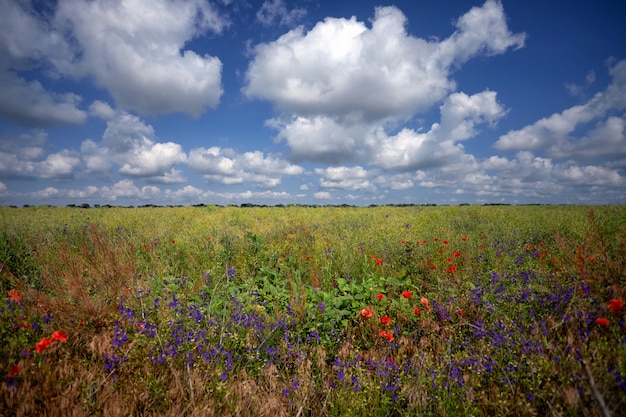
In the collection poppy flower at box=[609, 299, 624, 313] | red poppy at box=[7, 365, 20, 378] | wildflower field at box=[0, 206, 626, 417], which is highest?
poppy flower at box=[609, 299, 624, 313]

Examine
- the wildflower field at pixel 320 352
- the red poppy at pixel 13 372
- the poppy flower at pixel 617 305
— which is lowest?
the wildflower field at pixel 320 352

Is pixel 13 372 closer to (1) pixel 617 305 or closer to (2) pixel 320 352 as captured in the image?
(2) pixel 320 352

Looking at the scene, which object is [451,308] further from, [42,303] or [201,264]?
[201,264]

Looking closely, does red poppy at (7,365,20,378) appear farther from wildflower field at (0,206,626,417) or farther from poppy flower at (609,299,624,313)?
poppy flower at (609,299,624,313)

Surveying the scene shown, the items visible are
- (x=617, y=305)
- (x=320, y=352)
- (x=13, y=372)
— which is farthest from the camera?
(x=320, y=352)

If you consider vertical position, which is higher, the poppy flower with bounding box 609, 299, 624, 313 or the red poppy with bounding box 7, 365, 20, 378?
the poppy flower with bounding box 609, 299, 624, 313

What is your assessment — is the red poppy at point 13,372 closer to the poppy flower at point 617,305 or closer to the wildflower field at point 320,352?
the wildflower field at point 320,352

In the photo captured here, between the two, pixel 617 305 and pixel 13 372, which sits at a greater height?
pixel 617 305

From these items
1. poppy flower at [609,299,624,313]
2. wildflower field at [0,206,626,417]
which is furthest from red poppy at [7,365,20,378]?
poppy flower at [609,299,624,313]

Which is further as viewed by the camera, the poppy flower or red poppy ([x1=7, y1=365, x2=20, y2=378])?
the poppy flower

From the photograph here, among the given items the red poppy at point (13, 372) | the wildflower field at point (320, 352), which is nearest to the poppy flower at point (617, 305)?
the wildflower field at point (320, 352)

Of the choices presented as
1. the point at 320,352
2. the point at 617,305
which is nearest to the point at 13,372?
the point at 320,352

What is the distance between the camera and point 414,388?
7.06 feet

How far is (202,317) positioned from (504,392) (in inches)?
112
